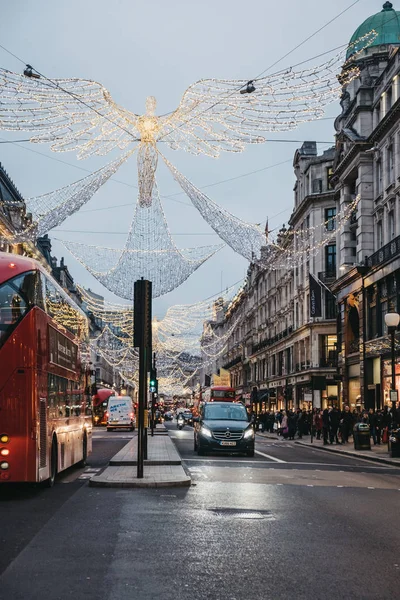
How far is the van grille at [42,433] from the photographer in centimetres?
1453

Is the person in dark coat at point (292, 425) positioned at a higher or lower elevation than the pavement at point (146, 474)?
lower

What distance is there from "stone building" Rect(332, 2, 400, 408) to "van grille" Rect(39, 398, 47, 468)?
91.4 feet

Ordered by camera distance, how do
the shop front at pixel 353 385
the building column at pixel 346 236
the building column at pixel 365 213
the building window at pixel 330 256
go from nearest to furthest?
1. the building column at pixel 365 213
2. the shop front at pixel 353 385
3. the building column at pixel 346 236
4. the building window at pixel 330 256

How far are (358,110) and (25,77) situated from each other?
115 feet

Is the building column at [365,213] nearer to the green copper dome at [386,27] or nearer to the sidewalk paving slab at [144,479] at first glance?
the green copper dome at [386,27]

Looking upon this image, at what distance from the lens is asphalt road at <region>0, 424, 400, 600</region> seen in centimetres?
707

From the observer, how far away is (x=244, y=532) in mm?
10234

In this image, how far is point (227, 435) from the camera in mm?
26516

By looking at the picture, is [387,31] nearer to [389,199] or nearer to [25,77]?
[389,199]

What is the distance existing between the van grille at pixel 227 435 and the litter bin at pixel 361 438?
772 centimetres

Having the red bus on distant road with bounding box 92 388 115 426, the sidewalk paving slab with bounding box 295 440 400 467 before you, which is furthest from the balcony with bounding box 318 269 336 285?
the sidewalk paving slab with bounding box 295 440 400 467

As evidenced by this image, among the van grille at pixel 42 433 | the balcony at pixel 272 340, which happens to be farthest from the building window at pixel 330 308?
the van grille at pixel 42 433

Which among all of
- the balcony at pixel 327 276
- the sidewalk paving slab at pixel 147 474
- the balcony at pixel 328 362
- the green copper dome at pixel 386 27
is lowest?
the sidewalk paving slab at pixel 147 474

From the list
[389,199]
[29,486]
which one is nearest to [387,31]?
[389,199]
